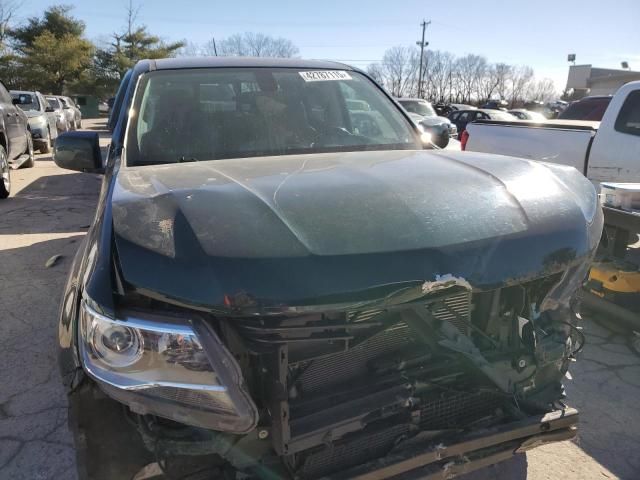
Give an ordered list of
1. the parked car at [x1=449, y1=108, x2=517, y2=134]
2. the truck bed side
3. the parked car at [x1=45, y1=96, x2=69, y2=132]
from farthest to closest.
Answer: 1. the parked car at [x1=45, y1=96, x2=69, y2=132]
2. the parked car at [x1=449, y1=108, x2=517, y2=134]
3. the truck bed side

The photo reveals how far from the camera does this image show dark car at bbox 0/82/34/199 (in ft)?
27.5

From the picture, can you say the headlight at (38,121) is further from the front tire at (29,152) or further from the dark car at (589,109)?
the dark car at (589,109)

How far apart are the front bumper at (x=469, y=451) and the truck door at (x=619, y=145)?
171 inches

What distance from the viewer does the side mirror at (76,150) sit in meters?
3.11

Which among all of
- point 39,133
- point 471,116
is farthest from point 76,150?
point 471,116

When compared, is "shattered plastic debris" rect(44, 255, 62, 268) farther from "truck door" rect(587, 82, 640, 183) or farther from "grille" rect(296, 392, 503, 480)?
"truck door" rect(587, 82, 640, 183)

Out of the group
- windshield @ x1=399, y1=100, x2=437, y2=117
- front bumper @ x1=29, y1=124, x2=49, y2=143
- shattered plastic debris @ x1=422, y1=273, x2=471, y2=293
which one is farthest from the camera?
windshield @ x1=399, y1=100, x2=437, y2=117

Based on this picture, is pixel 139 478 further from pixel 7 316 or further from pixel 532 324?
pixel 7 316

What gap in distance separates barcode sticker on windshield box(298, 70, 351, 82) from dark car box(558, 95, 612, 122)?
6.87 m

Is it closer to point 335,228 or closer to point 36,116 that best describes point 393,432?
point 335,228

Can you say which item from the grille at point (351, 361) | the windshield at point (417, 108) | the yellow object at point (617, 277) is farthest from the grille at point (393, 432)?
the windshield at point (417, 108)

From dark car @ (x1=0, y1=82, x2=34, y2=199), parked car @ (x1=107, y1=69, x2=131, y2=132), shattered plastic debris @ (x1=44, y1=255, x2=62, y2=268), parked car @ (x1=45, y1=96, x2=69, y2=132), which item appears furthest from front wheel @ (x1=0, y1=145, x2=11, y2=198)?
parked car @ (x1=45, y1=96, x2=69, y2=132)

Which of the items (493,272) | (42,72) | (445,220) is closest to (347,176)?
(445,220)

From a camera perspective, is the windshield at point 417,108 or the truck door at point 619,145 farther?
the windshield at point 417,108
